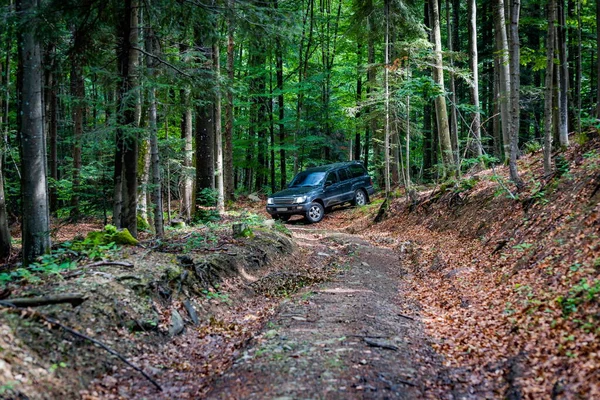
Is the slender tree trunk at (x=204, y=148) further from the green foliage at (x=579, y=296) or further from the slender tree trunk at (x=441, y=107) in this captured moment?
the green foliage at (x=579, y=296)

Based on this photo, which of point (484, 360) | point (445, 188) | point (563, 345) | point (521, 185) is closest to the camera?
point (563, 345)

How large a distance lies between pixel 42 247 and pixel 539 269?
717cm

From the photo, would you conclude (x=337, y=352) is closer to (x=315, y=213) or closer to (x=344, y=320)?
(x=344, y=320)

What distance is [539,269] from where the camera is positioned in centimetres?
566

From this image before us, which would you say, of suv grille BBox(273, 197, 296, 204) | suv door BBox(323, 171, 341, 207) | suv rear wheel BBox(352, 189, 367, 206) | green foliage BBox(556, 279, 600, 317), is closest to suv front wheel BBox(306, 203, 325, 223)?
suv door BBox(323, 171, 341, 207)

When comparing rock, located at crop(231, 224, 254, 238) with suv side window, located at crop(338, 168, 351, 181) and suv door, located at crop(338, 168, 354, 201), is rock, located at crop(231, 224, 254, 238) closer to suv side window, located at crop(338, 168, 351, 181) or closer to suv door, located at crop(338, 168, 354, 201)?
suv door, located at crop(338, 168, 354, 201)

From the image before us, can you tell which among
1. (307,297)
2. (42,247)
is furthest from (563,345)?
(42,247)

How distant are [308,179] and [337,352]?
44.0ft

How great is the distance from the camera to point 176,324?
516cm

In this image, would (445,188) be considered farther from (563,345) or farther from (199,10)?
(563,345)

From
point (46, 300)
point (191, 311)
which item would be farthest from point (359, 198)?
point (46, 300)

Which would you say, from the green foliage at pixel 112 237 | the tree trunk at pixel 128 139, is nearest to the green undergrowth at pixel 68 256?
the green foliage at pixel 112 237

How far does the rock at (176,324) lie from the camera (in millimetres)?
5033

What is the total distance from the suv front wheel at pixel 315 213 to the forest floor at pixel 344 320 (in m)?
7.29
